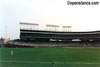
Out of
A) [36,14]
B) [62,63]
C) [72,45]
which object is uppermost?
[36,14]

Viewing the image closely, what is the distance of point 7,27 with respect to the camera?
500 centimetres

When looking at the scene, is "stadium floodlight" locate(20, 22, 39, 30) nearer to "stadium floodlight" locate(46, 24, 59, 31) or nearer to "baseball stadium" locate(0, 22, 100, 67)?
"baseball stadium" locate(0, 22, 100, 67)

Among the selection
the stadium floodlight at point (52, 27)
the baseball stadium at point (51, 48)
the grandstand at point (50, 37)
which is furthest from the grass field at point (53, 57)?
the stadium floodlight at point (52, 27)

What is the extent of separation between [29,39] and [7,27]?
583 millimetres

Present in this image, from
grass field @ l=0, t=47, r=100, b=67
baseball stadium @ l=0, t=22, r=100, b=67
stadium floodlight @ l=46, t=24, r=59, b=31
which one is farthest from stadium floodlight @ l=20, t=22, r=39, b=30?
grass field @ l=0, t=47, r=100, b=67

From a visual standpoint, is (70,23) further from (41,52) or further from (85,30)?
(41,52)

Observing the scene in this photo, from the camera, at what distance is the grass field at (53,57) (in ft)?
15.6

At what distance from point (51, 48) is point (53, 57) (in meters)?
0.20

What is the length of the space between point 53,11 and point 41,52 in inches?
37.4

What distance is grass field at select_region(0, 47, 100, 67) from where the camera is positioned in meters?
4.74

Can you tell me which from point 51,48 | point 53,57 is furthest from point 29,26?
point 53,57

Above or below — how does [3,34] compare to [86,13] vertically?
below

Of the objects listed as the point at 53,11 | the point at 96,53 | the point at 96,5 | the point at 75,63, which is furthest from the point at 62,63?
the point at 96,5

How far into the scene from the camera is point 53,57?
484 cm
